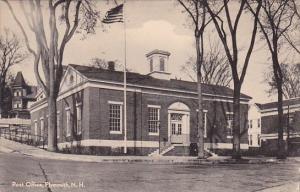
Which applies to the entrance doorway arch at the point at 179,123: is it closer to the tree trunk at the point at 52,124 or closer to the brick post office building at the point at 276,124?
the tree trunk at the point at 52,124

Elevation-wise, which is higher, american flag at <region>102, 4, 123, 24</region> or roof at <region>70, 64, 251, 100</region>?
american flag at <region>102, 4, 123, 24</region>

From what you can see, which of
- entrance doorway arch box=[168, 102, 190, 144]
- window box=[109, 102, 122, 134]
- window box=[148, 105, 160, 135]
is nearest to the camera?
window box=[109, 102, 122, 134]

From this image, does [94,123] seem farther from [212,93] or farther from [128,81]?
[212,93]

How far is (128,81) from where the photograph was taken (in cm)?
2362

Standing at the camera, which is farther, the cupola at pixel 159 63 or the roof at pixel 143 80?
the cupola at pixel 159 63

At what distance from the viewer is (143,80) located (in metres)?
24.9

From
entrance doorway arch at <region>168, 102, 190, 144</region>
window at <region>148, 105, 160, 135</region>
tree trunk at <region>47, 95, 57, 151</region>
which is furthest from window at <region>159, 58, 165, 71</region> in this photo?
tree trunk at <region>47, 95, 57, 151</region>

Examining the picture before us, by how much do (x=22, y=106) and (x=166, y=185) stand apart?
178ft

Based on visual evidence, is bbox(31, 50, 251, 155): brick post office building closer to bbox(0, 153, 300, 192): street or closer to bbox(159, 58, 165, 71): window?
bbox(159, 58, 165, 71): window

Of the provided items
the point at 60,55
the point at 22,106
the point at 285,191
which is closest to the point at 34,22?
the point at 60,55

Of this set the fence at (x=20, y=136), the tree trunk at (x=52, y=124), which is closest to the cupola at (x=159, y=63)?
the fence at (x=20, y=136)

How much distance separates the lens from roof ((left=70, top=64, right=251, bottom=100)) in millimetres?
22797

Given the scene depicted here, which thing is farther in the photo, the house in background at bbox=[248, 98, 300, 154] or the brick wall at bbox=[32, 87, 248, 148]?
the house in background at bbox=[248, 98, 300, 154]

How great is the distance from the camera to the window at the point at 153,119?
949 inches
